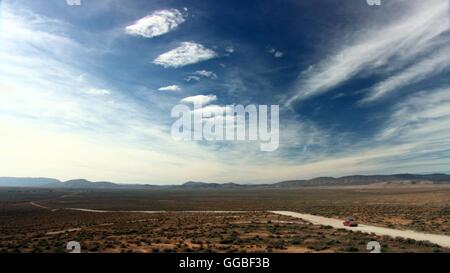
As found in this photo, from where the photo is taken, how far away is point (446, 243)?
2028 cm

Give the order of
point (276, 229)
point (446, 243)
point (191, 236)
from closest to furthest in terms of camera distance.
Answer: point (446, 243), point (191, 236), point (276, 229)

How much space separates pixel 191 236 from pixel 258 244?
735cm
